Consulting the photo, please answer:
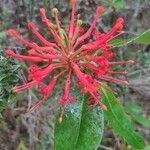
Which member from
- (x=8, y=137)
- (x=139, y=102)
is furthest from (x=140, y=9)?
(x=8, y=137)

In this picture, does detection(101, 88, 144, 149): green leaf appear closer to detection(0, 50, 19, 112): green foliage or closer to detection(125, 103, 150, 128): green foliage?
detection(0, 50, 19, 112): green foliage

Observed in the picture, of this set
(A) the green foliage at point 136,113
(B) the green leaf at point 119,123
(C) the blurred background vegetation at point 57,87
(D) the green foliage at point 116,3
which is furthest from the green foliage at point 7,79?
(A) the green foliage at point 136,113

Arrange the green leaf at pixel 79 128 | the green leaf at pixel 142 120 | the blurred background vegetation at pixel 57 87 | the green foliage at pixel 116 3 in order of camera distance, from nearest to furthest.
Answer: the green leaf at pixel 79 128
the green foliage at pixel 116 3
the blurred background vegetation at pixel 57 87
the green leaf at pixel 142 120

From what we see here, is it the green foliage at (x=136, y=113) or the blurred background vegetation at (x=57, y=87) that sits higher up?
the blurred background vegetation at (x=57, y=87)

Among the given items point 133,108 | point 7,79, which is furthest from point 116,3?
point 7,79

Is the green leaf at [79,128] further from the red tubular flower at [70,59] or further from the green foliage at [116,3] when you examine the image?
the green foliage at [116,3]

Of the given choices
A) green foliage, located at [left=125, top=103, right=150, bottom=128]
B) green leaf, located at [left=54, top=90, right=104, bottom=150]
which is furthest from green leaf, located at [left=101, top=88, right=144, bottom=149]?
green foliage, located at [left=125, top=103, right=150, bottom=128]
